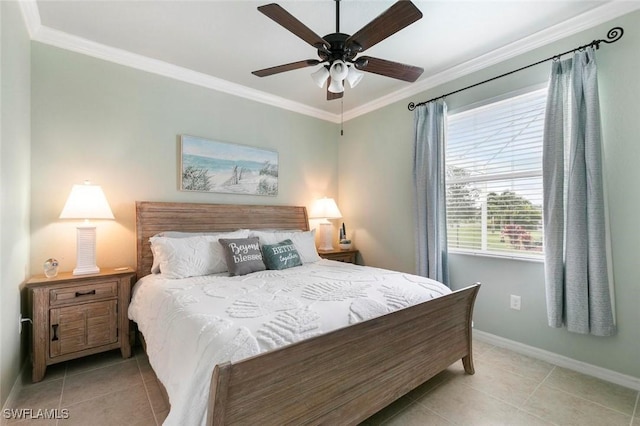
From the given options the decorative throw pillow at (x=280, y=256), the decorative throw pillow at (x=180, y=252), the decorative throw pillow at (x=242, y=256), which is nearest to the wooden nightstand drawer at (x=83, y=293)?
the decorative throw pillow at (x=180, y=252)

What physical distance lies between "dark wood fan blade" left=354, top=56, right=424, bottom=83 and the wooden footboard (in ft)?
5.38

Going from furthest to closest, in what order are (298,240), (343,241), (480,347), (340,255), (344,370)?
(343,241) → (340,255) → (298,240) → (480,347) → (344,370)

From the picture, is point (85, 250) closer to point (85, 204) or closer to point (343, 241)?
point (85, 204)

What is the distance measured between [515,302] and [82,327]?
3661 millimetres

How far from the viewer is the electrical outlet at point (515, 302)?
2.65 m

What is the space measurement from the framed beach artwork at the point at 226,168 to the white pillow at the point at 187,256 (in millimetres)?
776

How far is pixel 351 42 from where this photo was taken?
6.02 ft

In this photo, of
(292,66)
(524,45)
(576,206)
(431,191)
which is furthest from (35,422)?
(524,45)

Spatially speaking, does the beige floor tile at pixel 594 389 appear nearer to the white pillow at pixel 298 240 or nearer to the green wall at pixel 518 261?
the green wall at pixel 518 261

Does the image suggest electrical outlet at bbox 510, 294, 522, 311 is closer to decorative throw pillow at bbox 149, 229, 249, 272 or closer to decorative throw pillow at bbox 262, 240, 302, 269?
decorative throw pillow at bbox 262, 240, 302, 269

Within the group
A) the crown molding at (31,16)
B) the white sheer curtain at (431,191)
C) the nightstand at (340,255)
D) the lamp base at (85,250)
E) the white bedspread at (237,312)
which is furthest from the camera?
the nightstand at (340,255)

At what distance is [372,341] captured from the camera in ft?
5.12

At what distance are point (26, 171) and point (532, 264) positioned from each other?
13.9 feet

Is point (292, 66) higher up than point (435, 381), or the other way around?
point (292, 66)
